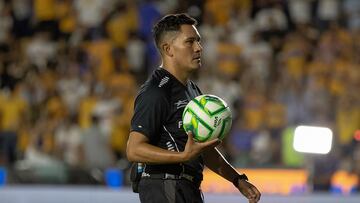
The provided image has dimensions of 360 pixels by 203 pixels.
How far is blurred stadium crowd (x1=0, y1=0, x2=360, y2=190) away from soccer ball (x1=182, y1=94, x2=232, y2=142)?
19.0 feet

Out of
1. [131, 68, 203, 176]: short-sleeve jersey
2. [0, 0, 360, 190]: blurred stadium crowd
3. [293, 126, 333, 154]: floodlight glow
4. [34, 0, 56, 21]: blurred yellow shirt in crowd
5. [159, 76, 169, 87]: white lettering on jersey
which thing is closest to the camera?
[131, 68, 203, 176]: short-sleeve jersey

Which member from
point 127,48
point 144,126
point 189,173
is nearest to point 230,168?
point 189,173

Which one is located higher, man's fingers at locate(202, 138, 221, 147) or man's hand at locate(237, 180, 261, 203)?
man's fingers at locate(202, 138, 221, 147)

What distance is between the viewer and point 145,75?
1335 cm

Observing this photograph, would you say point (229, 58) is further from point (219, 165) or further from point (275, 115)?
point (219, 165)

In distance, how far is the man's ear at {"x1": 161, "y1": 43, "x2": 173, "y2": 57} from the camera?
207 inches

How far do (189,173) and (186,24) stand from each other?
0.88 m

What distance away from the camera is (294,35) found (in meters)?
13.0

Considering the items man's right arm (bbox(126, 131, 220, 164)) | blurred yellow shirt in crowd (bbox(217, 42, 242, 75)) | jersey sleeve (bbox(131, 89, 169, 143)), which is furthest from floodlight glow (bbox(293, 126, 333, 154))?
man's right arm (bbox(126, 131, 220, 164))

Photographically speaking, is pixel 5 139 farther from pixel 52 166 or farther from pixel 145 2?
pixel 145 2

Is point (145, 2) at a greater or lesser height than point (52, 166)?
greater

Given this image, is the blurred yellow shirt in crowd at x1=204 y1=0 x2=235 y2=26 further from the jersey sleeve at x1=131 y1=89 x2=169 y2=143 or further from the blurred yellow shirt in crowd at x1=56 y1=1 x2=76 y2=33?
the jersey sleeve at x1=131 y1=89 x2=169 y2=143

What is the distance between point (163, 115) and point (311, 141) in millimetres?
4812

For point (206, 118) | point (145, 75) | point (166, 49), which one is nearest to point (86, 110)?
point (145, 75)
